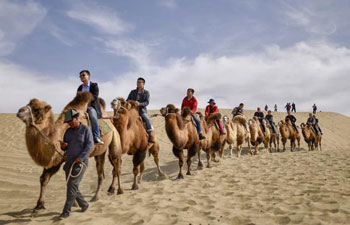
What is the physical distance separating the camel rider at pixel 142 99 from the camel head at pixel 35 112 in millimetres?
3138

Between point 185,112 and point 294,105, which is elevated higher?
point 294,105

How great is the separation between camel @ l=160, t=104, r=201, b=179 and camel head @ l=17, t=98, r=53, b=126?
3.73m

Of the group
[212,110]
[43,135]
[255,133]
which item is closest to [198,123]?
[212,110]

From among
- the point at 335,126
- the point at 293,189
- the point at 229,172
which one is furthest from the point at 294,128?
the point at 335,126

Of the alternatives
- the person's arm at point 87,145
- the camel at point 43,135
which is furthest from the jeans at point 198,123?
the person's arm at point 87,145

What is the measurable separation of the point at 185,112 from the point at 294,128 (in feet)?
54.8

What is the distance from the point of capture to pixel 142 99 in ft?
26.0

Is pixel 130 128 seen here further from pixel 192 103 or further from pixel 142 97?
pixel 192 103

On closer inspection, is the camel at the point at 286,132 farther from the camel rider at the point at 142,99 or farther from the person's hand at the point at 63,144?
the person's hand at the point at 63,144

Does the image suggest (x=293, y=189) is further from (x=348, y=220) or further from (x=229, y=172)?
(x=229, y=172)

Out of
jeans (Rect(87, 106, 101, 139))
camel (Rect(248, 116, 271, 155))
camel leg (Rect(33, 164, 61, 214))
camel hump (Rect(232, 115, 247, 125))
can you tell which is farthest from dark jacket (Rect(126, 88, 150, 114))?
camel (Rect(248, 116, 271, 155))

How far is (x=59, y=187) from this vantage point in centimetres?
896

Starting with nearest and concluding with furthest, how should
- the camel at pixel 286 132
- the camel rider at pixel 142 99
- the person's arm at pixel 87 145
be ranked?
the person's arm at pixel 87 145 < the camel rider at pixel 142 99 < the camel at pixel 286 132

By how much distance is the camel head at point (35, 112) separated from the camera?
4395mm
